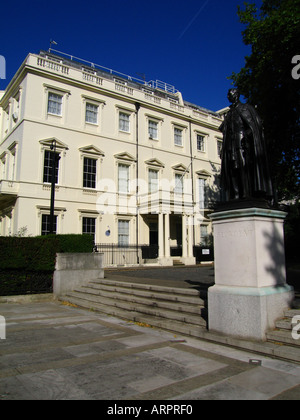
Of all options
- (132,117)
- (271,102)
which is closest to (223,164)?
(271,102)

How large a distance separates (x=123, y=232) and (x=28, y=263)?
15178mm

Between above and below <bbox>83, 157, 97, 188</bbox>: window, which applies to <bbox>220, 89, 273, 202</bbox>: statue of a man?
below

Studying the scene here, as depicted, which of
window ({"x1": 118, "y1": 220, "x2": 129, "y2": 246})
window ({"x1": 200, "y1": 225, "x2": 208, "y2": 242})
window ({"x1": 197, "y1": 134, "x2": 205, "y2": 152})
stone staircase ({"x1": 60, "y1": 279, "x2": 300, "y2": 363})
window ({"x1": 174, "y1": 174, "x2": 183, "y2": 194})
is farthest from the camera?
window ({"x1": 197, "y1": 134, "x2": 205, "y2": 152})

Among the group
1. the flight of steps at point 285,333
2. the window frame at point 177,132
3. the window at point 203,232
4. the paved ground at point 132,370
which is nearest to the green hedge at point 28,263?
the paved ground at point 132,370

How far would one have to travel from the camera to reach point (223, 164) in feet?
20.3

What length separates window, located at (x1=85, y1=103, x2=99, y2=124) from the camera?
25281 mm

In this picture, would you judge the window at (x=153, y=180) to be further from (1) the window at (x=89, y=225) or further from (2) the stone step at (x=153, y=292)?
(2) the stone step at (x=153, y=292)

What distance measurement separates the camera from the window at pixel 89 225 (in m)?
23.9

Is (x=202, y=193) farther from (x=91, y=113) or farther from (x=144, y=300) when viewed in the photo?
(x=144, y=300)

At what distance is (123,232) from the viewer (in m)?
26.2

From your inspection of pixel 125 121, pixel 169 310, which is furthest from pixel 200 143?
pixel 169 310

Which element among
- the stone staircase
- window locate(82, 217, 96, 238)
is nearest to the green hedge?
the stone staircase

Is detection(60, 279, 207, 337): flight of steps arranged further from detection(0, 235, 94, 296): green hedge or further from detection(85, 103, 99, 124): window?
detection(85, 103, 99, 124): window

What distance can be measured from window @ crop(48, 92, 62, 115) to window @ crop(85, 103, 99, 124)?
2.26m
